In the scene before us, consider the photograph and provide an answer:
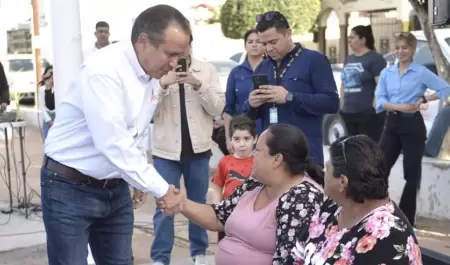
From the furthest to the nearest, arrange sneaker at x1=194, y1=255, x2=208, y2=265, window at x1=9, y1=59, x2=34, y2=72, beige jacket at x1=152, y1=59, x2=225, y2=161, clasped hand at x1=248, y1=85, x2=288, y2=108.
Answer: window at x1=9, y1=59, x2=34, y2=72 → sneaker at x1=194, y1=255, x2=208, y2=265 → beige jacket at x1=152, y1=59, x2=225, y2=161 → clasped hand at x1=248, y1=85, x2=288, y2=108

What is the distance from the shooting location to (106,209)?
3682 mm

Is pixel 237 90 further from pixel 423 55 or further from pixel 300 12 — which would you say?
pixel 300 12

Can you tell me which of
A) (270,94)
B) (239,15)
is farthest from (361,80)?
(239,15)

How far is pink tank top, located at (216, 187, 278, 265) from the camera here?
138 inches

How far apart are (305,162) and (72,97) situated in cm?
112

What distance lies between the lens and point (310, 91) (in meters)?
4.80

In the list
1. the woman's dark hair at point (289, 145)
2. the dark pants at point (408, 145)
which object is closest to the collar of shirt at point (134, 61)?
the woman's dark hair at point (289, 145)

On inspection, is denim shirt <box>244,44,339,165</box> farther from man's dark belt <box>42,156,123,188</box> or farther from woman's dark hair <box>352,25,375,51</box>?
woman's dark hair <box>352,25,375,51</box>

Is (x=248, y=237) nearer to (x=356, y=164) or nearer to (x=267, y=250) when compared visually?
(x=267, y=250)

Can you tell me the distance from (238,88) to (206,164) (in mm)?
611

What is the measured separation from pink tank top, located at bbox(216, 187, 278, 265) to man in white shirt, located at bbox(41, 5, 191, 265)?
30cm

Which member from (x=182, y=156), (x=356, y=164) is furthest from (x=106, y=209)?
(x=182, y=156)

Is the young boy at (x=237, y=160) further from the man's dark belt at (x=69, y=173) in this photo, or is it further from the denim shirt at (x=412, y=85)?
the denim shirt at (x=412, y=85)

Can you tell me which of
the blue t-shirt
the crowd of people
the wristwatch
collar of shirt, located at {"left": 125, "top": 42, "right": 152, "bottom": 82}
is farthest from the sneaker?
the blue t-shirt
